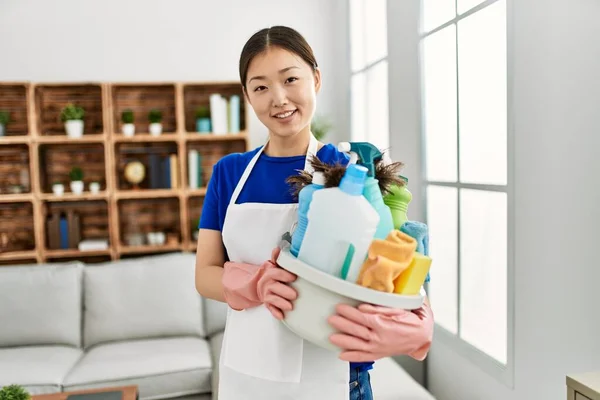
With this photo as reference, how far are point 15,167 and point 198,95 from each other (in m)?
1.21

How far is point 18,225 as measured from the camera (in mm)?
3340

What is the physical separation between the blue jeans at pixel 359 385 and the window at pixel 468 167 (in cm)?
87

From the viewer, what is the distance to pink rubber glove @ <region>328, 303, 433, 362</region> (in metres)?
0.75

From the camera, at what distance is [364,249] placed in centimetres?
75

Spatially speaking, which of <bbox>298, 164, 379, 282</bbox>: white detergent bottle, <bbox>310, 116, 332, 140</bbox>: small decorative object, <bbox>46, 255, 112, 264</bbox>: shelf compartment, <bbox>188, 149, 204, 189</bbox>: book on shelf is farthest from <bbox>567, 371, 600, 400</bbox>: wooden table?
<bbox>46, 255, 112, 264</bbox>: shelf compartment

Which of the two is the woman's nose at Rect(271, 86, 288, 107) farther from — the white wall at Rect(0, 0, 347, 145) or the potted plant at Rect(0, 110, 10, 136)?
the potted plant at Rect(0, 110, 10, 136)

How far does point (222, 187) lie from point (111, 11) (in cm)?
271

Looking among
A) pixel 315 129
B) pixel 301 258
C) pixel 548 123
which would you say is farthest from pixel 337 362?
pixel 315 129

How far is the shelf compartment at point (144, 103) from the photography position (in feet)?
11.1

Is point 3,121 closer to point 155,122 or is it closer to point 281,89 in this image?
point 155,122

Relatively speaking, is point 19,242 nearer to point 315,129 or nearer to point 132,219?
point 132,219

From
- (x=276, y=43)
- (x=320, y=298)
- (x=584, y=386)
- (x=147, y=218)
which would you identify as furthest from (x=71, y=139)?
(x=584, y=386)

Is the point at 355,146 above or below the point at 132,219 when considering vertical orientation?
above

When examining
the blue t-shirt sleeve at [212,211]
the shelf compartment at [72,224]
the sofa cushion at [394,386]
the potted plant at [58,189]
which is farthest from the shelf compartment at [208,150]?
the blue t-shirt sleeve at [212,211]
